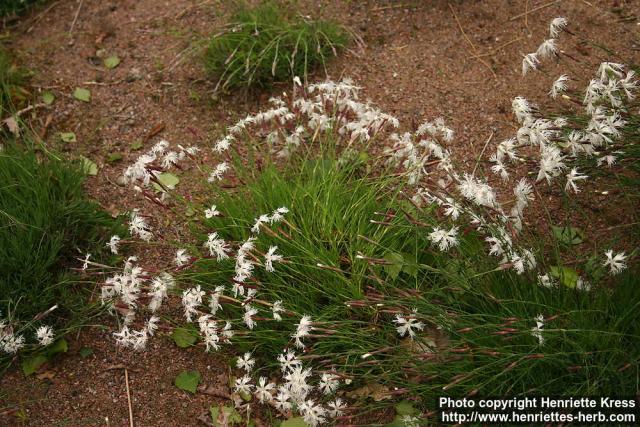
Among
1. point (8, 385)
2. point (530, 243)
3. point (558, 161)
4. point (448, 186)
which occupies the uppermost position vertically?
point (558, 161)

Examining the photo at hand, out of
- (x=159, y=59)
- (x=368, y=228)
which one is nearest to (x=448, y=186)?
(x=368, y=228)

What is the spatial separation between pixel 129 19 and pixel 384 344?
341 cm

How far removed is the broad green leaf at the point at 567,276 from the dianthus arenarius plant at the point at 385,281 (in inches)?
1.6

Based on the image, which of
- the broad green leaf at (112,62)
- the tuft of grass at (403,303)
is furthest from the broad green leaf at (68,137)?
the tuft of grass at (403,303)

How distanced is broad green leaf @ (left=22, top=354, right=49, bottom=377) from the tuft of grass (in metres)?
0.84

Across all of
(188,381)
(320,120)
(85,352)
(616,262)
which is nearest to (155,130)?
(320,120)

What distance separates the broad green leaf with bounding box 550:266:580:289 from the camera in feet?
8.24

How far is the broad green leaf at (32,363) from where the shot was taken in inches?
119

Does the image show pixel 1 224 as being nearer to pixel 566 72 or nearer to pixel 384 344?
pixel 384 344

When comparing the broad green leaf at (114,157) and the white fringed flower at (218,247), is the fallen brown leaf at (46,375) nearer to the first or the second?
the white fringed flower at (218,247)

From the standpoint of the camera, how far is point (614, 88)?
2643 millimetres

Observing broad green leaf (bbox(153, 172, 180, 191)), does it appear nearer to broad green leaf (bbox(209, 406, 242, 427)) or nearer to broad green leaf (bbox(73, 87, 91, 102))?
broad green leaf (bbox(73, 87, 91, 102))

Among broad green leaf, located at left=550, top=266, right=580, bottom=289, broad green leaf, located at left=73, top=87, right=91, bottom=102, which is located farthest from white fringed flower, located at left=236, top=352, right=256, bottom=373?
broad green leaf, located at left=73, top=87, right=91, bottom=102

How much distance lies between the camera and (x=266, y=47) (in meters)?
4.03
